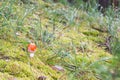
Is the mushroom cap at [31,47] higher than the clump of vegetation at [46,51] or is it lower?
higher

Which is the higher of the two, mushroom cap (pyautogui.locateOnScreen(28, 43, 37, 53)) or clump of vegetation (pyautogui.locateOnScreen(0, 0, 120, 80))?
mushroom cap (pyautogui.locateOnScreen(28, 43, 37, 53))

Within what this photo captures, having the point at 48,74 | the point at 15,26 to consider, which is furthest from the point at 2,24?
the point at 48,74

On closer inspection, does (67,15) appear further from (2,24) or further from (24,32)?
(2,24)

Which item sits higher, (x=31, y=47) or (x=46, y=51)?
(x=31, y=47)

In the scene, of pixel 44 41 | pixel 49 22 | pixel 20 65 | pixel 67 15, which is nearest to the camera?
pixel 20 65

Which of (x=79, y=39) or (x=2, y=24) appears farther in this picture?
(x=79, y=39)

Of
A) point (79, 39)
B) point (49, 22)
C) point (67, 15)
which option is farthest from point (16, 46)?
point (67, 15)

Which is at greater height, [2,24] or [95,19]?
[2,24]

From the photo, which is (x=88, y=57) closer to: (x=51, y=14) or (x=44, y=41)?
(x=44, y=41)

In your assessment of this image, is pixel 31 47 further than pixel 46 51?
No

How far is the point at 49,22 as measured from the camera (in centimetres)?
399

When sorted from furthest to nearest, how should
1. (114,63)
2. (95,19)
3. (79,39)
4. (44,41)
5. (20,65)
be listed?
1. (95,19)
2. (79,39)
3. (44,41)
4. (20,65)
5. (114,63)

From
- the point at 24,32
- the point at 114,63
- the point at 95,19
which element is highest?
the point at 114,63

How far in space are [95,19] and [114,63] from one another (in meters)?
3.88
